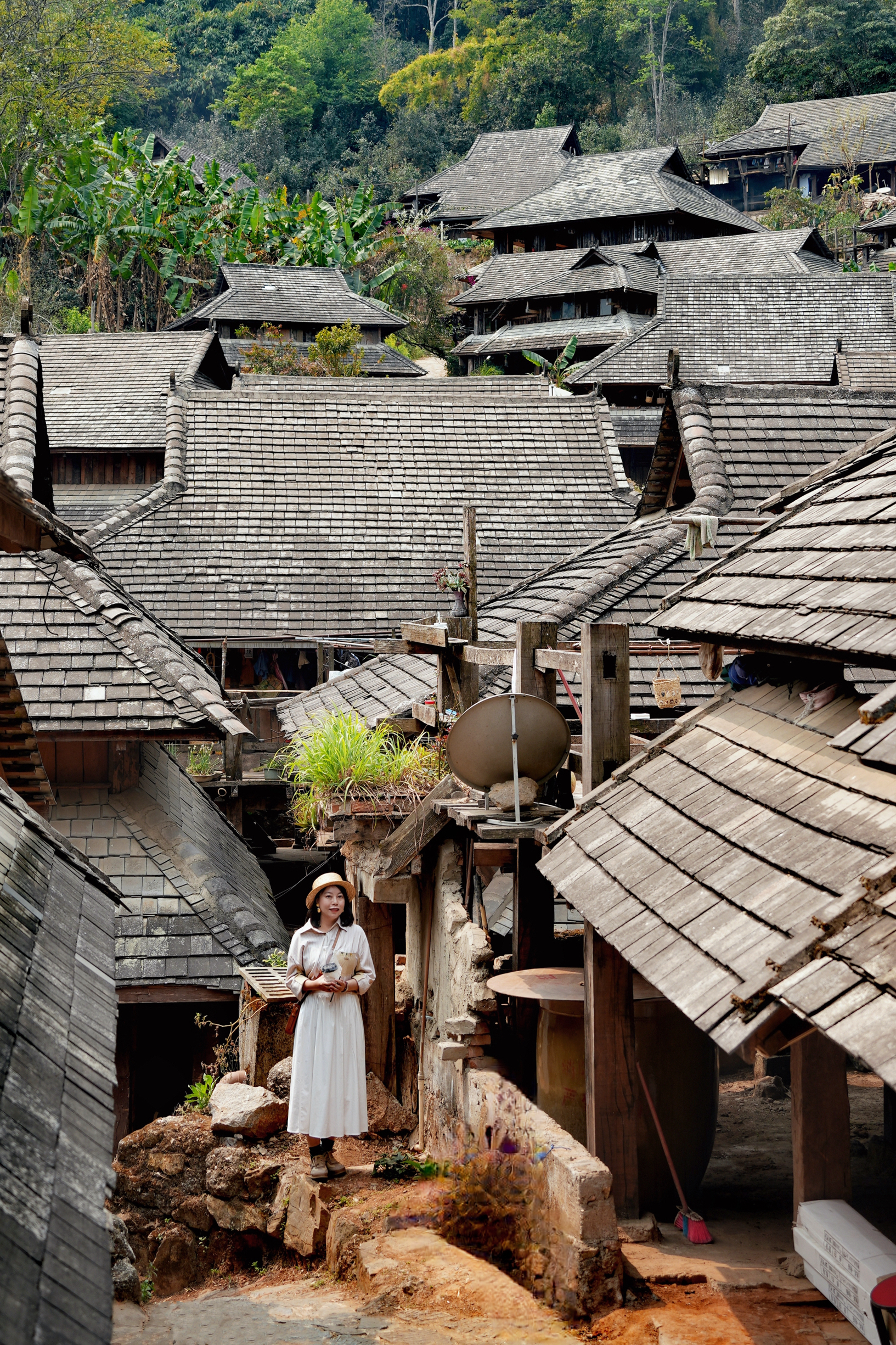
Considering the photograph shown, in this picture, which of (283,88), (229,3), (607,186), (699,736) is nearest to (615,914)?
(699,736)

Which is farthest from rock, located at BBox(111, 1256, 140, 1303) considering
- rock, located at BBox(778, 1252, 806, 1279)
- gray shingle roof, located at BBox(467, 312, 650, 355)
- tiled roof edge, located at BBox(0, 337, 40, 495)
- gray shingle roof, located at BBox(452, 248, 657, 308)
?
gray shingle roof, located at BBox(452, 248, 657, 308)

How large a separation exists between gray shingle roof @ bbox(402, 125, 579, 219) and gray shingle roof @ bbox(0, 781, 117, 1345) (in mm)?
55428

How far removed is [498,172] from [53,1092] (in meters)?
60.8

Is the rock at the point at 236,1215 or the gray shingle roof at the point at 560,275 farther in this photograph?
the gray shingle roof at the point at 560,275

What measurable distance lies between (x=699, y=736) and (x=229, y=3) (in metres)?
87.2

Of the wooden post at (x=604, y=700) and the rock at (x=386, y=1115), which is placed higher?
the wooden post at (x=604, y=700)

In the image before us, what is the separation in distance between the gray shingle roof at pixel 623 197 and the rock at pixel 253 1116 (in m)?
44.7

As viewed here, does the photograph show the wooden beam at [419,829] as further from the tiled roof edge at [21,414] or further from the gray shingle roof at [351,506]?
the gray shingle roof at [351,506]

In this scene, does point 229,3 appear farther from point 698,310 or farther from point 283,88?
point 698,310

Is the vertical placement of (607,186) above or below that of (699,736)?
above

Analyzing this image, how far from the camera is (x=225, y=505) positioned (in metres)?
A: 20.2

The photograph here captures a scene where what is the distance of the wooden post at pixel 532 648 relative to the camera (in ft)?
24.3

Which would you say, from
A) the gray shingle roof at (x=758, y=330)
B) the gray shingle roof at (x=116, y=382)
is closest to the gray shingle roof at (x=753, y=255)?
the gray shingle roof at (x=758, y=330)

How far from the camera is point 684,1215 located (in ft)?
19.4
